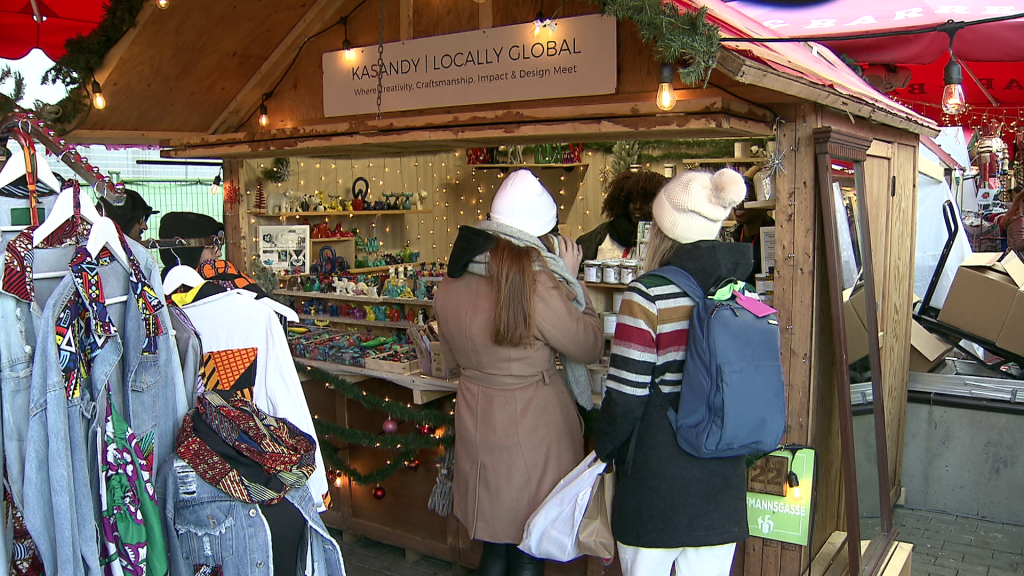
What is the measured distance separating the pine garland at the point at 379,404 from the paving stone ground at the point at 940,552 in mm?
828

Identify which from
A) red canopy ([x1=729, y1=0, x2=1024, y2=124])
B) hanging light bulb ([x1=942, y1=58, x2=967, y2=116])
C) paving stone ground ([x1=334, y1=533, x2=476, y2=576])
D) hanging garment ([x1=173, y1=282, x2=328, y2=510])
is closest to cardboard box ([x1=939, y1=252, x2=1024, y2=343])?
red canopy ([x1=729, y1=0, x2=1024, y2=124])

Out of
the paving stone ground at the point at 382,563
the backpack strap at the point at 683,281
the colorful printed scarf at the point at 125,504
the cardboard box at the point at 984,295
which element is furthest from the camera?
the cardboard box at the point at 984,295

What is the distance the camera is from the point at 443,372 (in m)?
3.84

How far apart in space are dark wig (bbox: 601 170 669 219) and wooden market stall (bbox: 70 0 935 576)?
20.9 inches

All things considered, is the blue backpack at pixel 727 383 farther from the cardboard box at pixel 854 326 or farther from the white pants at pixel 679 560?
the cardboard box at pixel 854 326

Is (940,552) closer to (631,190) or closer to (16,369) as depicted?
(631,190)

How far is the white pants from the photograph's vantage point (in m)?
2.58

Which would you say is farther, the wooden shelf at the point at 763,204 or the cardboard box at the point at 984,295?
the cardboard box at the point at 984,295

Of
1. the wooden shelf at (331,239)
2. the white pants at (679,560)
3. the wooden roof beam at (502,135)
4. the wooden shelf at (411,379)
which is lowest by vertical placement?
the white pants at (679,560)

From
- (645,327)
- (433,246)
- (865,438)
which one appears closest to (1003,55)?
(865,438)

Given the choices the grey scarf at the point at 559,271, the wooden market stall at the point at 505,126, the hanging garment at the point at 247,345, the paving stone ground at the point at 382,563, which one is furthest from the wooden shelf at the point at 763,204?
the paving stone ground at the point at 382,563

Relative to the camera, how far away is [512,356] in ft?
9.78

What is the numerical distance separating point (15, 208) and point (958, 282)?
538cm

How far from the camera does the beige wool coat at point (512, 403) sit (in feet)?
9.73
